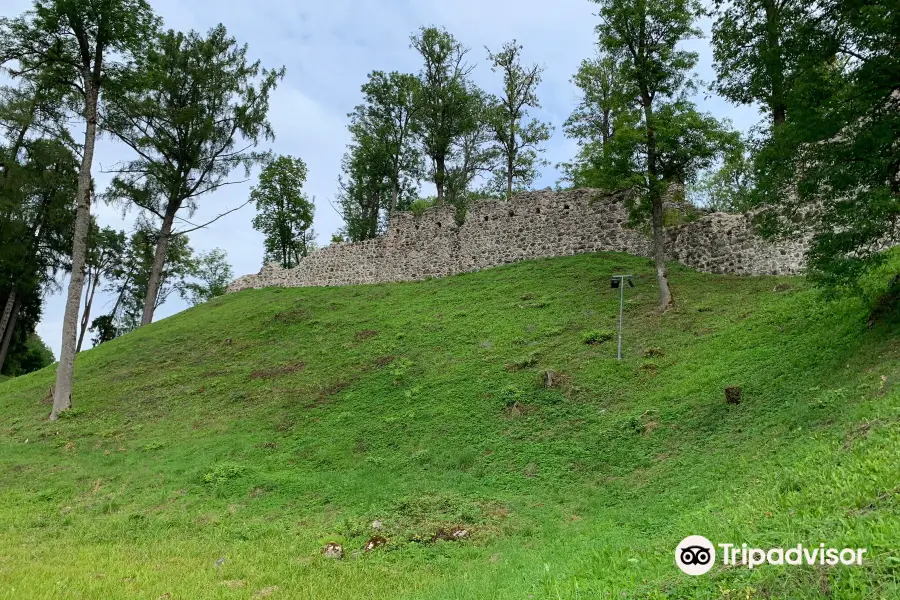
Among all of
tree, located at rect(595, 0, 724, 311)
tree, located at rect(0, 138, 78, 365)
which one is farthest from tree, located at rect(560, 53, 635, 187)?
tree, located at rect(0, 138, 78, 365)

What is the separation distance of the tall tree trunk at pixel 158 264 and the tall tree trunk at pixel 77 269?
11.7 metres

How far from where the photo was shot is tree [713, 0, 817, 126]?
37.4 feet

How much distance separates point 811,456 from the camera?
6945 mm

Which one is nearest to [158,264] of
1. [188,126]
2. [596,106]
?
[188,126]

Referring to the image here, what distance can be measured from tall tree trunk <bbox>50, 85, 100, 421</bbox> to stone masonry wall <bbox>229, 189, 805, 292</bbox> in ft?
43.7

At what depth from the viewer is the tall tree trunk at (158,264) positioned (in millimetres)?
30953

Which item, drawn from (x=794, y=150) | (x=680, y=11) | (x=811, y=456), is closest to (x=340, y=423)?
(x=811, y=456)

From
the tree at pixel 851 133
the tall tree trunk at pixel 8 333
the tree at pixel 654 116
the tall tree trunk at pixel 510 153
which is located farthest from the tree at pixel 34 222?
the tree at pixel 851 133

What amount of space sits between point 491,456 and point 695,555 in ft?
21.8

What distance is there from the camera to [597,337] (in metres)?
15.9

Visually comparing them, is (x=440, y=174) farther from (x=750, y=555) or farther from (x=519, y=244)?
(x=750, y=555)

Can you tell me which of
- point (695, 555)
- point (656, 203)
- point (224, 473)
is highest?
point (656, 203)

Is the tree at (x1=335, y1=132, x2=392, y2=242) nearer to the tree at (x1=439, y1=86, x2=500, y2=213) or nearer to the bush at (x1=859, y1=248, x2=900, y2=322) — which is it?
the tree at (x1=439, y1=86, x2=500, y2=213)

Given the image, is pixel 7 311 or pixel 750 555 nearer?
pixel 750 555
